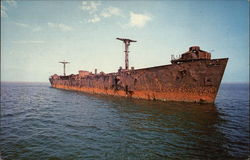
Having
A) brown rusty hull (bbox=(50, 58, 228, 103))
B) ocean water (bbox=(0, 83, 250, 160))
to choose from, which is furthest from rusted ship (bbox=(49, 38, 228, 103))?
ocean water (bbox=(0, 83, 250, 160))

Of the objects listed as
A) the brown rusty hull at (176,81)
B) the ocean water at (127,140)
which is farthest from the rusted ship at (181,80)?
the ocean water at (127,140)

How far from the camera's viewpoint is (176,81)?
1327 cm

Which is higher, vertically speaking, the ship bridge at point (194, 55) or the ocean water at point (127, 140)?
the ship bridge at point (194, 55)

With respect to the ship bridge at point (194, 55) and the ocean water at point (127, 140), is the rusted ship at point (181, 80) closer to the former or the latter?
the ship bridge at point (194, 55)

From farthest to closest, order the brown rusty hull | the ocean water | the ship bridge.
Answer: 1. the ship bridge
2. the brown rusty hull
3. the ocean water

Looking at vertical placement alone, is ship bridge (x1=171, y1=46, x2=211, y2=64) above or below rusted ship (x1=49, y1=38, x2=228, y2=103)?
above

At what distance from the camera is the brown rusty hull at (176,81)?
1180 centimetres

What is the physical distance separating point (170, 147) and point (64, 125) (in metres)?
6.11

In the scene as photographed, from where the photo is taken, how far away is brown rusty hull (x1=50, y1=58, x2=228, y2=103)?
11.8 metres

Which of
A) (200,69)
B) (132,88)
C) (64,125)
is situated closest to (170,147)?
(64,125)

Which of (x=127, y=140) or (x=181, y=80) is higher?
(x=181, y=80)

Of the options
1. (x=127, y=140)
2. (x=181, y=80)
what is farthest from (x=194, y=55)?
(x=127, y=140)

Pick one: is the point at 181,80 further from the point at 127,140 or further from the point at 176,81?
the point at 127,140

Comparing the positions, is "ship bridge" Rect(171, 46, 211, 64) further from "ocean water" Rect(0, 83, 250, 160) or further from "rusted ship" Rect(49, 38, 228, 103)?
"ocean water" Rect(0, 83, 250, 160)
